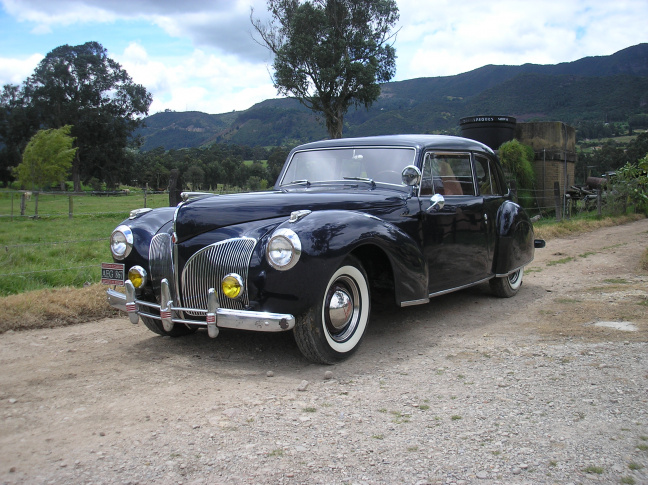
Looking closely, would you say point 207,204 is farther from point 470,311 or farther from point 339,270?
point 470,311

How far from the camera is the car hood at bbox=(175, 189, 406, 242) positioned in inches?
147

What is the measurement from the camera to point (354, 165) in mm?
4832

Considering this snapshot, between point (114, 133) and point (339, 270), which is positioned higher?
point (114, 133)

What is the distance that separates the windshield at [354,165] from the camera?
471 centimetres

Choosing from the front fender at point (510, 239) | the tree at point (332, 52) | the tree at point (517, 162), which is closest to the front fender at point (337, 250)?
the front fender at point (510, 239)

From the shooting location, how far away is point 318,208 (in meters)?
3.89

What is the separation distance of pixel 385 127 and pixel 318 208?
45334 mm

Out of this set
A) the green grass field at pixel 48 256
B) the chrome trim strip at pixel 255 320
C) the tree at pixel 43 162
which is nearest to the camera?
the chrome trim strip at pixel 255 320

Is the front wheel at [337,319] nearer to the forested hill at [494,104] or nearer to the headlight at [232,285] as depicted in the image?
the headlight at [232,285]

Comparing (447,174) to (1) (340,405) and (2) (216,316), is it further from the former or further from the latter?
(1) (340,405)

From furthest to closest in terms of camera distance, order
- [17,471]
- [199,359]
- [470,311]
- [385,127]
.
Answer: [385,127]
[470,311]
[199,359]
[17,471]

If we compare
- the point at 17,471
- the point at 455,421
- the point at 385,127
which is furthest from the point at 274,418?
the point at 385,127

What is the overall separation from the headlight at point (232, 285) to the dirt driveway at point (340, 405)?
0.52 m

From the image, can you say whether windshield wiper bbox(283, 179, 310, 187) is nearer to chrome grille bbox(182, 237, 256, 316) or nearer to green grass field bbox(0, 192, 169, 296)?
chrome grille bbox(182, 237, 256, 316)
